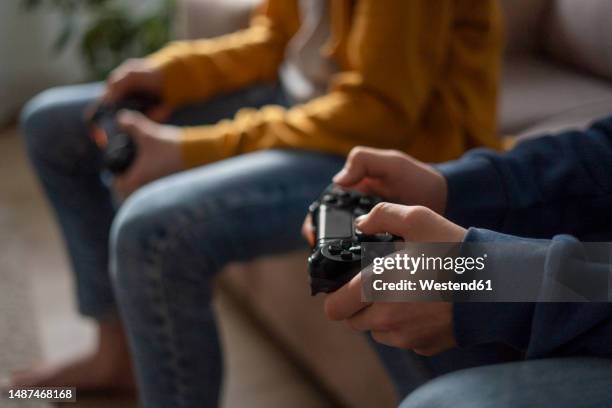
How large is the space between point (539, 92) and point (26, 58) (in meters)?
1.77

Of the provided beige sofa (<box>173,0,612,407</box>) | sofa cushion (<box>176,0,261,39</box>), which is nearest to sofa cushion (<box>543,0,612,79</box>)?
beige sofa (<box>173,0,612,407</box>)

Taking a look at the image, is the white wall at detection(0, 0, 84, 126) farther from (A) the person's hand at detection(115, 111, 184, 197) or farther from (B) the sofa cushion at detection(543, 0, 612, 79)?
(B) the sofa cushion at detection(543, 0, 612, 79)

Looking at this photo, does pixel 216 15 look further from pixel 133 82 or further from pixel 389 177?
pixel 389 177

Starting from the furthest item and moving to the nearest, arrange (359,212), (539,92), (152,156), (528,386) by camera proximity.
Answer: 1. (539,92)
2. (152,156)
3. (359,212)
4. (528,386)

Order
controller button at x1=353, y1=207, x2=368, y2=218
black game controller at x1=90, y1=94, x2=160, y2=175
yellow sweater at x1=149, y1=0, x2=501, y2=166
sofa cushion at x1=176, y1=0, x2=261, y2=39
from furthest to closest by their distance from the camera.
A: sofa cushion at x1=176, y1=0, x2=261, y2=39
black game controller at x1=90, y1=94, x2=160, y2=175
yellow sweater at x1=149, y1=0, x2=501, y2=166
controller button at x1=353, y1=207, x2=368, y2=218

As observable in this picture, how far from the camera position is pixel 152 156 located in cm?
85

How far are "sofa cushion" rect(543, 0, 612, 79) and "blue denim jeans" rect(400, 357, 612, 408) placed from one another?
1.62 ft

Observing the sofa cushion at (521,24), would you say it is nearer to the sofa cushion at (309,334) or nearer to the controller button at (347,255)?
the sofa cushion at (309,334)

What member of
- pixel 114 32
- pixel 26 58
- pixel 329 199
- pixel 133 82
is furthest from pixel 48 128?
pixel 26 58

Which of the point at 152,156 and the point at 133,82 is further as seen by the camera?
the point at 133,82

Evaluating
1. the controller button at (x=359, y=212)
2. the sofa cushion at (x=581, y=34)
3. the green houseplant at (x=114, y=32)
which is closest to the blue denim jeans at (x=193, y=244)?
the controller button at (x=359, y=212)

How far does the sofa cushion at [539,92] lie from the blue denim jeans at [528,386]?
493 millimetres

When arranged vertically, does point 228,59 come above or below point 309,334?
above

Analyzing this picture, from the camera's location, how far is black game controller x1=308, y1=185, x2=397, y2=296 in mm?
460
